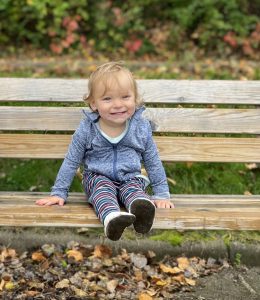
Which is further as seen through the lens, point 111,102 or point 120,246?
point 120,246

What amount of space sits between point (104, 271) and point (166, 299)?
0.47m

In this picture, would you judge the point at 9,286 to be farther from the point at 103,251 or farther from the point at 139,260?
the point at 139,260

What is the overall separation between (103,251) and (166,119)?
2.98ft

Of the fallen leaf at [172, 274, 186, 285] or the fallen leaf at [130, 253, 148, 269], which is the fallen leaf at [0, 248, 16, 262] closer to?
the fallen leaf at [130, 253, 148, 269]

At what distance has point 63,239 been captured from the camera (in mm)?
4258

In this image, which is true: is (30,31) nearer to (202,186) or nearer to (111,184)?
(202,186)

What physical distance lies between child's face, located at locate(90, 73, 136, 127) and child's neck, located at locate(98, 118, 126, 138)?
0.09 metres

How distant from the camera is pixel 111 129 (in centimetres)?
363

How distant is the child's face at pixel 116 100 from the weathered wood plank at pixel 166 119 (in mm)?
555

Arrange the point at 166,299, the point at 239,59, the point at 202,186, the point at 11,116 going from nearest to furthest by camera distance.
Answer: the point at 166,299 → the point at 11,116 → the point at 202,186 → the point at 239,59

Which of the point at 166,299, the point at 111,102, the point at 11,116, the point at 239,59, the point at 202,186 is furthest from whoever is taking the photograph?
the point at 239,59

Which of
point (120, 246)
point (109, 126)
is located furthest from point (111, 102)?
point (120, 246)

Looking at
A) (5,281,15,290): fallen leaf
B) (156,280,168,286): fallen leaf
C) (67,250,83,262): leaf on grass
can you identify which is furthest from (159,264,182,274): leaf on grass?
(5,281,15,290): fallen leaf

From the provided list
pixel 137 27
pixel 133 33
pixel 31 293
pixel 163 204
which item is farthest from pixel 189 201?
pixel 133 33
